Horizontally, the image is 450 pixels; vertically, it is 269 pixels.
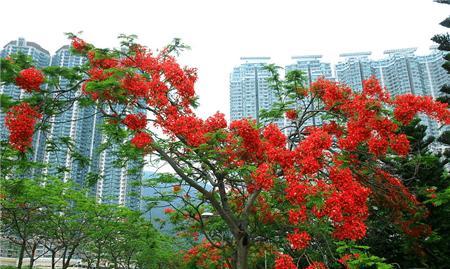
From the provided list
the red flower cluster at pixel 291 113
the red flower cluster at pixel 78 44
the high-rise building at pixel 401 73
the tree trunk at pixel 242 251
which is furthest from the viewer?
the high-rise building at pixel 401 73

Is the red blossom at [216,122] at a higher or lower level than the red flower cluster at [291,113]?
lower

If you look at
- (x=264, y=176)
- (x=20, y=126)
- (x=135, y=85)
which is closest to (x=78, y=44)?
(x=135, y=85)

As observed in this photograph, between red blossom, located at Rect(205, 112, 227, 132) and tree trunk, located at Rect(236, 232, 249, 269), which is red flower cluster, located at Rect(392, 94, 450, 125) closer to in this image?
red blossom, located at Rect(205, 112, 227, 132)

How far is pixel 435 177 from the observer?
11.3 metres

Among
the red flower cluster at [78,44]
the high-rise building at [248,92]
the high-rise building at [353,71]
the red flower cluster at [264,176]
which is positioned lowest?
the red flower cluster at [264,176]

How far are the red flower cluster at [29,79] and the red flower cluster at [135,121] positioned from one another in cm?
171

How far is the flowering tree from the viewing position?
18.9 feet

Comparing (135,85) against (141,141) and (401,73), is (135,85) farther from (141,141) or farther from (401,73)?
(401,73)

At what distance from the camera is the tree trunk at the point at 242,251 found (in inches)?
300

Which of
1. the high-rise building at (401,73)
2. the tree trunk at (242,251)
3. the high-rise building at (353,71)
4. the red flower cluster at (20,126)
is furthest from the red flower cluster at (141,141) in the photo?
the high-rise building at (401,73)

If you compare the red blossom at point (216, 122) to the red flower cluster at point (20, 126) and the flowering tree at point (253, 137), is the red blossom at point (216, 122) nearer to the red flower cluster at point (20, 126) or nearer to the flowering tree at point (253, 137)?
the flowering tree at point (253, 137)

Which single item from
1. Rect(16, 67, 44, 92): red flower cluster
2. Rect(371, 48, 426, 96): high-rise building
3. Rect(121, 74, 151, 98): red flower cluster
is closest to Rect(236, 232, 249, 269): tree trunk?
Rect(121, 74, 151, 98): red flower cluster

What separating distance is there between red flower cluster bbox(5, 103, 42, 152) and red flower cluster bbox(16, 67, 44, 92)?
43 cm

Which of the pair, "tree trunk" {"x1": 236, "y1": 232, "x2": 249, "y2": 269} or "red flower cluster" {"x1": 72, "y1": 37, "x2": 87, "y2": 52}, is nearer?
"red flower cluster" {"x1": 72, "y1": 37, "x2": 87, "y2": 52}
